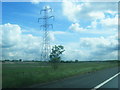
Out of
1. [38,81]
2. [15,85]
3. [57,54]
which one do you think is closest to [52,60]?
[57,54]

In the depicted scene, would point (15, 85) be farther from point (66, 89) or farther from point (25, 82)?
point (66, 89)

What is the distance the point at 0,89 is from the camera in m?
13.6

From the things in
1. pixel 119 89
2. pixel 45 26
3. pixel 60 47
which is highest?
pixel 45 26

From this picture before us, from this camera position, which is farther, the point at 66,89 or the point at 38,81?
the point at 38,81

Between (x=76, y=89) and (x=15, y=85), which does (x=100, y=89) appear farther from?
(x=15, y=85)

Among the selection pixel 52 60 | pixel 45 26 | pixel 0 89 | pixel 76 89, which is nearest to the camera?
pixel 0 89

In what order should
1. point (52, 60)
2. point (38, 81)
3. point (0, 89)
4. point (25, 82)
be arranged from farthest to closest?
point (52, 60), point (38, 81), point (25, 82), point (0, 89)

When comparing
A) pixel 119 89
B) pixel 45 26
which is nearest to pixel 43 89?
pixel 119 89

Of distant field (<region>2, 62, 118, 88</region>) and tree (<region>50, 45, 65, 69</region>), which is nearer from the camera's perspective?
distant field (<region>2, 62, 118, 88</region>)

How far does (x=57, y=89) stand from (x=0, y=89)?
9.53ft

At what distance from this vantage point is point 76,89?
1450 cm

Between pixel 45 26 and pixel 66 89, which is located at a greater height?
pixel 45 26

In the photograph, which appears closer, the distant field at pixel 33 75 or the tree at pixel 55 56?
the distant field at pixel 33 75

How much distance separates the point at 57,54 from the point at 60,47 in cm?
110
